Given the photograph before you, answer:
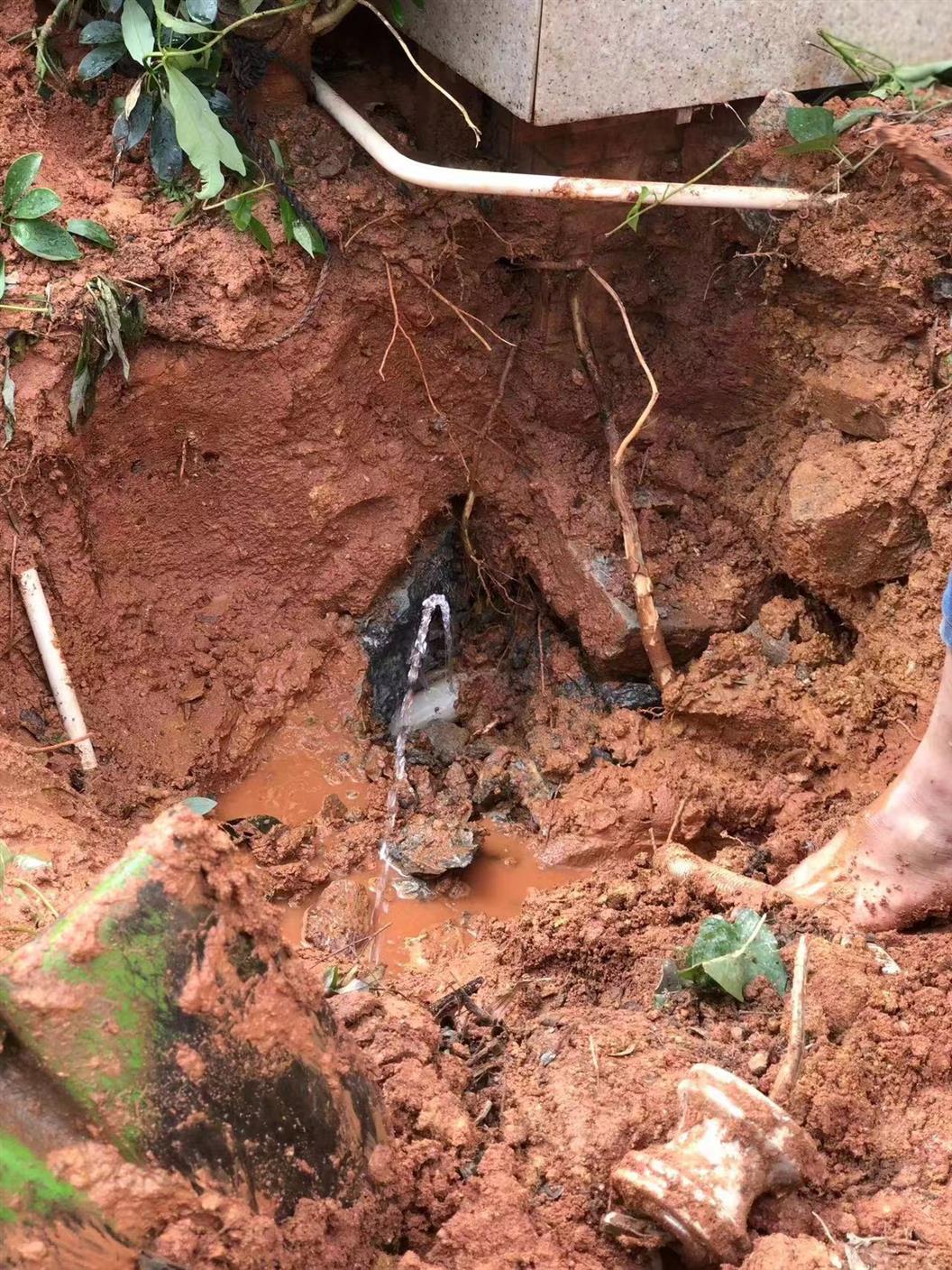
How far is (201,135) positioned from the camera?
9.48ft

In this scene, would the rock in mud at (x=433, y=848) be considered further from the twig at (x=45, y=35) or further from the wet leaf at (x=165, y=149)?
the twig at (x=45, y=35)

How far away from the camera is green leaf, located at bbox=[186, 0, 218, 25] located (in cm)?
279

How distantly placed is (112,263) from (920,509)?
217 centimetres

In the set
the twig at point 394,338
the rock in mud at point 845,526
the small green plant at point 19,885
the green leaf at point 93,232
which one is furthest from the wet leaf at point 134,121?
the rock in mud at point 845,526

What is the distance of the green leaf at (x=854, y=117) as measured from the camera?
2.73 meters

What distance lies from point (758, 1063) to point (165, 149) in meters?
2.58

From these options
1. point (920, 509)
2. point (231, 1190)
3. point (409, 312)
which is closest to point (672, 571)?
point (920, 509)

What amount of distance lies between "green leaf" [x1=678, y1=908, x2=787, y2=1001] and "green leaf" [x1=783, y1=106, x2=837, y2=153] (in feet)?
6.04

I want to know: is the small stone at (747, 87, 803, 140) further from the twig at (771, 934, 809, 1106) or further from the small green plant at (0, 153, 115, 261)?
the twig at (771, 934, 809, 1106)

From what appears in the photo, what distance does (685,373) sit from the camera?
11.2ft

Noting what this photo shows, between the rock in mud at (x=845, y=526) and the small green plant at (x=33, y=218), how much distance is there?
2.01 m

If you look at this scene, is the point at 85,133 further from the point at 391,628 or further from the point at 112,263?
the point at 391,628

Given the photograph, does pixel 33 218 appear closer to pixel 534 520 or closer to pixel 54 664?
pixel 54 664

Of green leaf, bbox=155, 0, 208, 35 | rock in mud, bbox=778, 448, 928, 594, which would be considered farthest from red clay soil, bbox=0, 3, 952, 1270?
green leaf, bbox=155, 0, 208, 35
